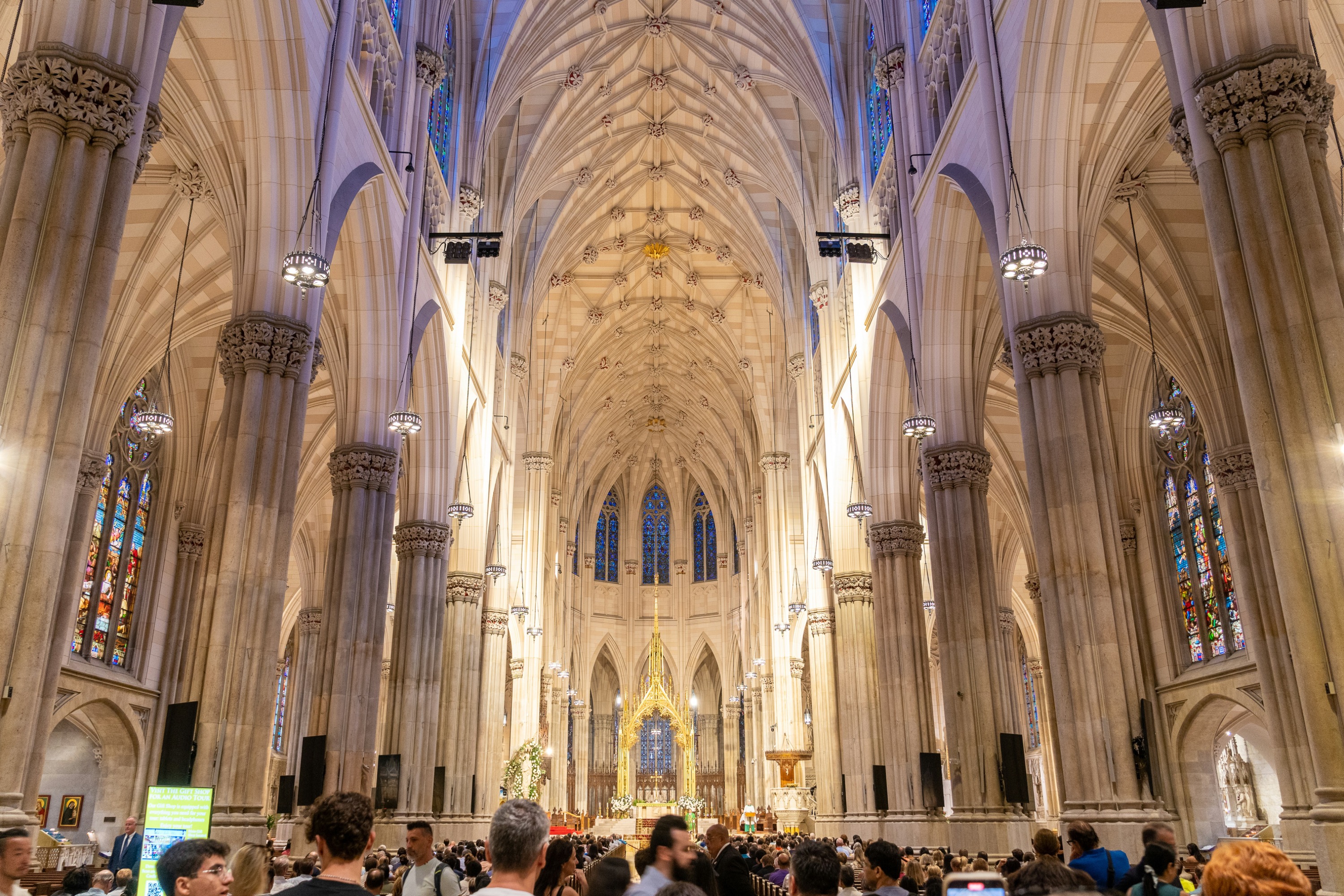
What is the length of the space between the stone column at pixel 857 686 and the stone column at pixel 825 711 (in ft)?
5.52

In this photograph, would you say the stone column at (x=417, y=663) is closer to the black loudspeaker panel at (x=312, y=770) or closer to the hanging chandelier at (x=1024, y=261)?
the black loudspeaker panel at (x=312, y=770)

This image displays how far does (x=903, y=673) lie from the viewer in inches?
840

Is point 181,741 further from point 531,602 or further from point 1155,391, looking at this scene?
point 531,602

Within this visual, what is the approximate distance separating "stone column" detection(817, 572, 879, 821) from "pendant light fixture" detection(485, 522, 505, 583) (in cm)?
989

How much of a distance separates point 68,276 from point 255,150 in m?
5.92

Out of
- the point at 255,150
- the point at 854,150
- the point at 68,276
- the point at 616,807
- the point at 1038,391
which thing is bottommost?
the point at 616,807

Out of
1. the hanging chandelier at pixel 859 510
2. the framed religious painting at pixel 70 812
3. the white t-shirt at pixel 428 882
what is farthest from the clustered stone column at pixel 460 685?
the white t-shirt at pixel 428 882

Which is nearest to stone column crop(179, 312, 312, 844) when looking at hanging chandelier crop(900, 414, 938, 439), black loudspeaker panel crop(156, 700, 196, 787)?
black loudspeaker panel crop(156, 700, 196, 787)

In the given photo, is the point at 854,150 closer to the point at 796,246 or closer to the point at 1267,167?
the point at 796,246

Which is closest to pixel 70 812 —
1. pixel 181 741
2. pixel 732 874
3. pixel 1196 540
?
pixel 181 741

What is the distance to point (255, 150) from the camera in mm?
13555

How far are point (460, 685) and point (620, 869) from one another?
21.7 meters

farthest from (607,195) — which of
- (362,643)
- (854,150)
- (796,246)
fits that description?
(362,643)

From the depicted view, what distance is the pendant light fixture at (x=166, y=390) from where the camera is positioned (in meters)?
17.6
